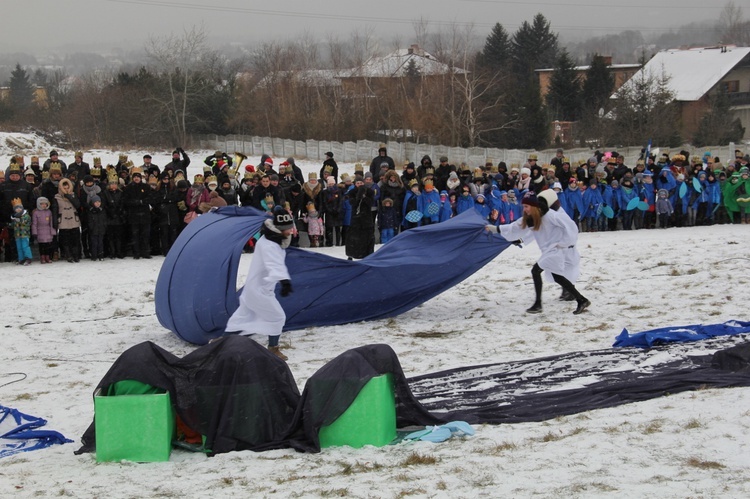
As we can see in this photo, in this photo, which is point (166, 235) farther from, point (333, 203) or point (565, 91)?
point (565, 91)

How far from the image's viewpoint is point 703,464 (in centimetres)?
602

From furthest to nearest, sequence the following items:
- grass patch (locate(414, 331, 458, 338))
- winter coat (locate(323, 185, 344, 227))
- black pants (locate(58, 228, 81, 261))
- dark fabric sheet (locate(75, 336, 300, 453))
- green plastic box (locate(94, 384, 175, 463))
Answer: winter coat (locate(323, 185, 344, 227)) < black pants (locate(58, 228, 81, 261)) < grass patch (locate(414, 331, 458, 338)) < dark fabric sheet (locate(75, 336, 300, 453)) < green plastic box (locate(94, 384, 175, 463))

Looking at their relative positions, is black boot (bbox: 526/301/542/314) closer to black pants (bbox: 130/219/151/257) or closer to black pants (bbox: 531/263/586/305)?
black pants (bbox: 531/263/586/305)

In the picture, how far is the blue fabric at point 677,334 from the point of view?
9.90 m

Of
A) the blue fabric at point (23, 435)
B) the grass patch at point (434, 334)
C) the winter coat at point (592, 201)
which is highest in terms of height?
the winter coat at point (592, 201)

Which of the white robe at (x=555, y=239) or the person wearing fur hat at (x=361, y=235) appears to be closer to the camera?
the white robe at (x=555, y=239)

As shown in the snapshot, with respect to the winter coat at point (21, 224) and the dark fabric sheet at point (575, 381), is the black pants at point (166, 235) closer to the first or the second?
the winter coat at point (21, 224)

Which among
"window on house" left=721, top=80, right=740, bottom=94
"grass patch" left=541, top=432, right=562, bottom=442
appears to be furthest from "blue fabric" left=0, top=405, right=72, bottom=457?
"window on house" left=721, top=80, right=740, bottom=94

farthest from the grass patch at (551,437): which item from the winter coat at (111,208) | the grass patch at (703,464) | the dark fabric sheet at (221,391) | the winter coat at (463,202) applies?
the winter coat at (463,202)

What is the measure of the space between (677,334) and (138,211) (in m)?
10.1

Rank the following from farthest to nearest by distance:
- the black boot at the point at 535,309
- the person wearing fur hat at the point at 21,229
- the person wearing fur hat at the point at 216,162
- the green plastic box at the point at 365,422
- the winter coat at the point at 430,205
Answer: the person wearing fur hat at the point at 216,162 < the winter coat at the point at 430,205 < the person wearing fur hat at the point at 21,229 < the black boot at the point at 535,309 < the green plastic box at the point at 365,422

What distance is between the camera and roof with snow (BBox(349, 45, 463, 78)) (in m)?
64.6

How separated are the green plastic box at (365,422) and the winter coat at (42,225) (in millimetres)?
10558

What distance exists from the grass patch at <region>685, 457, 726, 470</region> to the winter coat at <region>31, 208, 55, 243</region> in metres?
12.6
